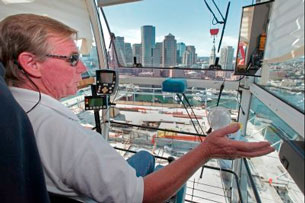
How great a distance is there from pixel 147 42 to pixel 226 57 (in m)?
1.23

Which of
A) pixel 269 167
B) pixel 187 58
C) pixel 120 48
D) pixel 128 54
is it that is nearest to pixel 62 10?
pixel 120 48

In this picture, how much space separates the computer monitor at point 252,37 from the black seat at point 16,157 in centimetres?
189

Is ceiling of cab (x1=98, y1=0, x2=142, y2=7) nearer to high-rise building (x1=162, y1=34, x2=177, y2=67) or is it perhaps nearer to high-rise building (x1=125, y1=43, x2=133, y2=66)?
high-rise building (x1=125, y1=43, x2=133, y2=66)

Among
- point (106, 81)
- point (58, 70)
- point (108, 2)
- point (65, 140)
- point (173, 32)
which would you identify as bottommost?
point (65, 140)

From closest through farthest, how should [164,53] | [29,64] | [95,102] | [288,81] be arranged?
[29,64]
[288,81]
[95,102]
[164,53]

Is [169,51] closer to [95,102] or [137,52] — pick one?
[137,52]

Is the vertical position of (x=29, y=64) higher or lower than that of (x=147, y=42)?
lower

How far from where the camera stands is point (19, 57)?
2.50ft

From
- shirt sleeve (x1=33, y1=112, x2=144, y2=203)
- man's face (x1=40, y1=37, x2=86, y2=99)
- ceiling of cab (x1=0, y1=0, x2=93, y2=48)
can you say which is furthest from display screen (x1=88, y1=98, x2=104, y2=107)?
shirt sleeve (x1=33, y1=112, x2=144, y2=203)

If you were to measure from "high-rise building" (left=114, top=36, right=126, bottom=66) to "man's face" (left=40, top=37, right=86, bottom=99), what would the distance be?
2.19 metres

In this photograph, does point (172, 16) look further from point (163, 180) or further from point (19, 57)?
point (163, 180)

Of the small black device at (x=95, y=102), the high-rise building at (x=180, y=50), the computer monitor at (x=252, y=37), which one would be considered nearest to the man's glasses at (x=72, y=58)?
the small black device at (x=95, y=102)

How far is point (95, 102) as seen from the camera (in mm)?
2285

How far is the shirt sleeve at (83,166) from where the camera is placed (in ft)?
2.14
